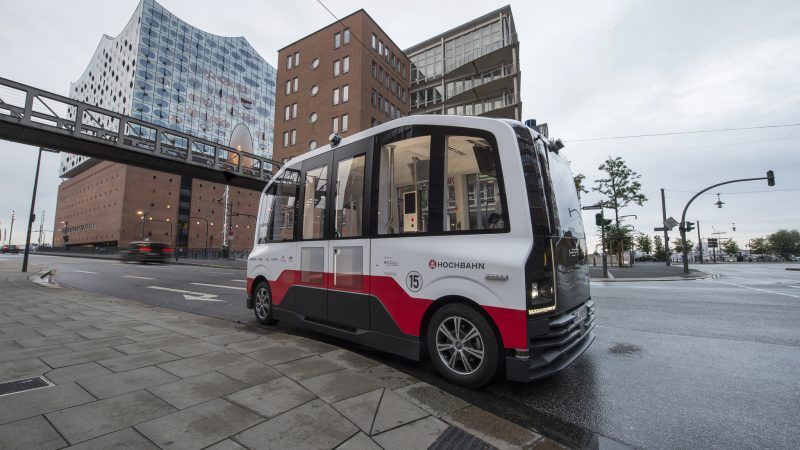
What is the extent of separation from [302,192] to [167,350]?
2828 mm

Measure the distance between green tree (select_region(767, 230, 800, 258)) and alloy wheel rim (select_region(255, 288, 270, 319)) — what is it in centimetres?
13137

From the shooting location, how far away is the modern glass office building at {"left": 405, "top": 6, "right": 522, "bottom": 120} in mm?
39781

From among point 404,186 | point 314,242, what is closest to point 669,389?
point 404,186

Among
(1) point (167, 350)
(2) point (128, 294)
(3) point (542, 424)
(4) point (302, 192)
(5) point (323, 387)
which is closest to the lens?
(3) point (542, 424)

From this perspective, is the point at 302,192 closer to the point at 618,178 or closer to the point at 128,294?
the point at 128,294

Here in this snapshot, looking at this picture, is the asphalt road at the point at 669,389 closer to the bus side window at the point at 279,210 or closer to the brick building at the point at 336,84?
the bus side window at the point at 279,210

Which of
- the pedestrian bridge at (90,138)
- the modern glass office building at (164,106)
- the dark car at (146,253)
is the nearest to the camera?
the pedestrian bridge at (90,138)

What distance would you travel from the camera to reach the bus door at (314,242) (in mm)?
5215

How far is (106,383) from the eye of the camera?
131 inches

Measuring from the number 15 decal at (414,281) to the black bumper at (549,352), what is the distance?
1.17 metres

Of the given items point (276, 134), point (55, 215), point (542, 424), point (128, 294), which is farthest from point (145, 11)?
point (542, 424)

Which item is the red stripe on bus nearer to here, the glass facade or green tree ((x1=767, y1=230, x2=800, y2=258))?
the glass facade

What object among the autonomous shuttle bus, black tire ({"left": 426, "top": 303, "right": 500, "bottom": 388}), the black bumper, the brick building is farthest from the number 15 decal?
the brick building

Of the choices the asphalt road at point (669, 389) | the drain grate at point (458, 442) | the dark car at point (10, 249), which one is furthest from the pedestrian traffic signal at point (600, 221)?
the dark car at point (10, 249)
